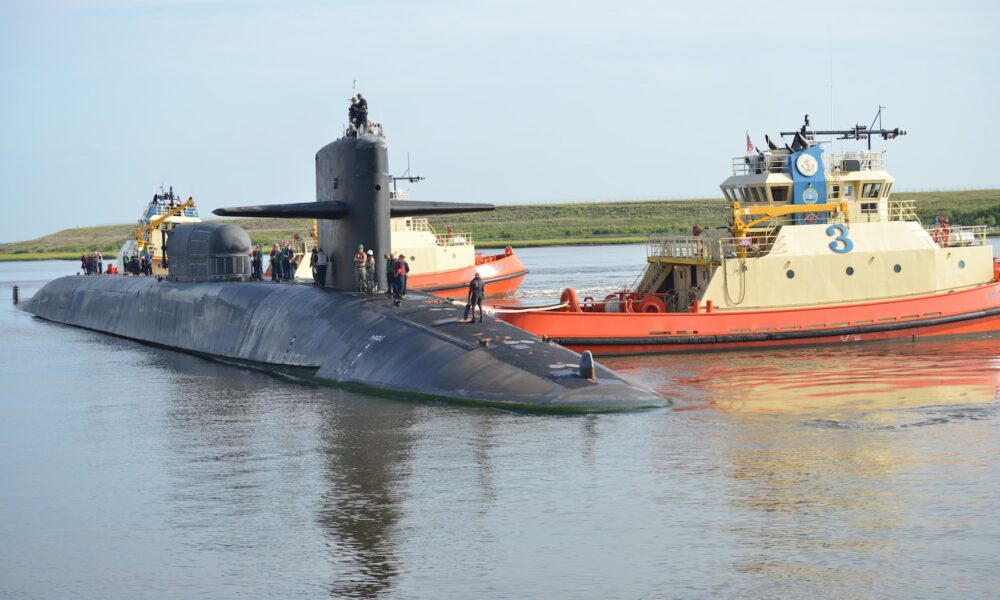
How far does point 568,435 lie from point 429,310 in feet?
24.8

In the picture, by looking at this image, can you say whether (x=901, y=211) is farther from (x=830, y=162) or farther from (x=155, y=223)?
(x=155, y=223)

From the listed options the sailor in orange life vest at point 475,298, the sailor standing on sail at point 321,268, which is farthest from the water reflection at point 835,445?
the sailor standing on sail at point 321,268

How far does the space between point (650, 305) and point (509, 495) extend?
1714 cm

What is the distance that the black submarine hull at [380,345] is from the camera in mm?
20016

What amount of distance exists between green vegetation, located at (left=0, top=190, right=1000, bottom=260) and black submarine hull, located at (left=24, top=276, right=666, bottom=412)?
8363 cm

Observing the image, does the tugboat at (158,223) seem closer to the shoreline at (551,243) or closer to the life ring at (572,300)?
the life ring at (572,300)

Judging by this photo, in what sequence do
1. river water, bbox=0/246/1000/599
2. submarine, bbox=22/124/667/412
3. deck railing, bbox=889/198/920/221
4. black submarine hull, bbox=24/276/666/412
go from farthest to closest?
deck railing, bbox=889/198/920/221 < submarine, bbox=22/124/667/412 < black submarine hull, bbox=24/276/666/412 < river water, bbox=0/246/1000/599

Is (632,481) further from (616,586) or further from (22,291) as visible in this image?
(22,291)

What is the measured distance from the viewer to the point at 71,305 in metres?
44.9

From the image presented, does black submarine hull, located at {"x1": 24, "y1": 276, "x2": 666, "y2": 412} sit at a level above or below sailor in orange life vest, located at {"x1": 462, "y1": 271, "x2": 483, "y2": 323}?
below

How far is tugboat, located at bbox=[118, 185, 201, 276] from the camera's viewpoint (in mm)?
50062

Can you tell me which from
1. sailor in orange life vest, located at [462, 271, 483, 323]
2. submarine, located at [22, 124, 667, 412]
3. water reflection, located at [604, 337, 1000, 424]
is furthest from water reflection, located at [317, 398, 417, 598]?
water reflection, located at [604, 337, 1000, 424]

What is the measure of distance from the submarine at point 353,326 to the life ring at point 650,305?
656cm

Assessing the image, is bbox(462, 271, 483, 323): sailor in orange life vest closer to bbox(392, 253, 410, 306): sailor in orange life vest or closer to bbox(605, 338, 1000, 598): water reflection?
bbox(392, 253, 410, 306): sailor in orange life vest
